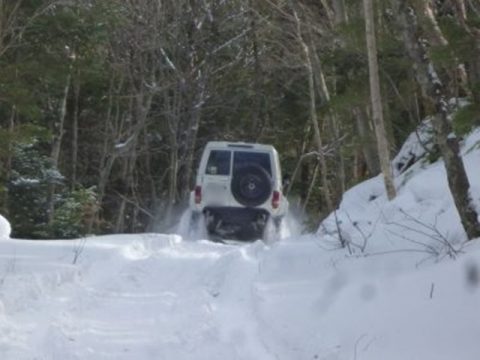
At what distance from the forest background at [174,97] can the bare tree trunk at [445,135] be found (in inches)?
92.4

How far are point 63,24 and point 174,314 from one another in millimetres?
12792

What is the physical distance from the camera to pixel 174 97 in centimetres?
2555

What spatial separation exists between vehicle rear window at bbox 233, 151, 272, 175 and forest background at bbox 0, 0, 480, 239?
4.88 ft

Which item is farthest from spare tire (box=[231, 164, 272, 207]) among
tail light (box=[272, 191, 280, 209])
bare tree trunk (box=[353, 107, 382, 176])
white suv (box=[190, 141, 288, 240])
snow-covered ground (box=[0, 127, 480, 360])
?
snow-covered ground (box=[0, 127, 480, 360])

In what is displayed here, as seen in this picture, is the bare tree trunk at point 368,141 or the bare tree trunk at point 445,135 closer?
the bare tree trunk at point 445,135

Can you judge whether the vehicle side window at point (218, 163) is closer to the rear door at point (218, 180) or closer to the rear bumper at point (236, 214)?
the rear door at point (218, 180)

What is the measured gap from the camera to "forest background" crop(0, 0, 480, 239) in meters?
14.1

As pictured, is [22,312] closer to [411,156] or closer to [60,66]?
[411,156]

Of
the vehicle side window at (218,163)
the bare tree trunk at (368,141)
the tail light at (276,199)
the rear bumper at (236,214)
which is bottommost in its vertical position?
the rear bumper at (236,214)

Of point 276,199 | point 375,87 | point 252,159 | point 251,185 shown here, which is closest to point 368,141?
point 276,199

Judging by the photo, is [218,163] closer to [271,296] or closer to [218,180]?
[218,180]

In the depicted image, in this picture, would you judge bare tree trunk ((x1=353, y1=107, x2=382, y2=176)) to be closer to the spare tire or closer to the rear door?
the spare tire

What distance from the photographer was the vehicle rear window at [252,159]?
1473cm

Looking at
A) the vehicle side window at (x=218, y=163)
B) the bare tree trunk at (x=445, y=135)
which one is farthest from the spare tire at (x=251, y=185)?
the bare tree trunk at (x=445, y=135)
